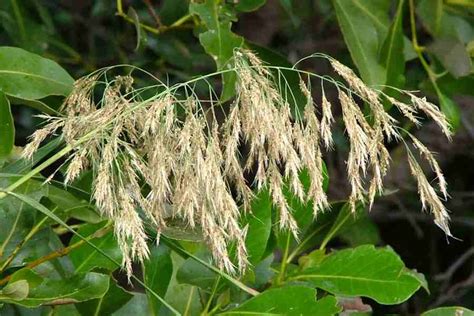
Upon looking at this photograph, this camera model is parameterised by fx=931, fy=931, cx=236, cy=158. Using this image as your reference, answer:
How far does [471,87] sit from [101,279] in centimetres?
79

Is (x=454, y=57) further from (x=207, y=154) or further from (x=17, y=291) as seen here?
(x=17, y=291)

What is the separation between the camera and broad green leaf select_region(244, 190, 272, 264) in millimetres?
1078

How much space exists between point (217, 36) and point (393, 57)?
0.32 meters

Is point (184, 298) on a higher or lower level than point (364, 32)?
lower

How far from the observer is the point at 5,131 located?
3.53ft

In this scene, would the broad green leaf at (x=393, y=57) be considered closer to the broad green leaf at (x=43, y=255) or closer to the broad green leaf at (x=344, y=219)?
→ the broad green leaf at (x=344, y=219)

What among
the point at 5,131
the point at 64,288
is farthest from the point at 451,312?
the point at 5,131

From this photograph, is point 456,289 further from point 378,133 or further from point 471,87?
point 378,133

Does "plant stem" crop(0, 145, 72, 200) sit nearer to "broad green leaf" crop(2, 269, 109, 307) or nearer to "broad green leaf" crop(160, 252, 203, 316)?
"broad green leaf" crop(2, 269, 109, 307)

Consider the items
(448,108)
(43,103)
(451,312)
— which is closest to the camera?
(451,312)

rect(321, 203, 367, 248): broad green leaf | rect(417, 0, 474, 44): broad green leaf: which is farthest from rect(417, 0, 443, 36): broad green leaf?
rect(321, 203, 367, 248): broad green leaf

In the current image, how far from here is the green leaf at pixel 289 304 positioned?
95cm

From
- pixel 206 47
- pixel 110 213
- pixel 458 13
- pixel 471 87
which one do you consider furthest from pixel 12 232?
pixel 458 13

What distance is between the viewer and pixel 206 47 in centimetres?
125
